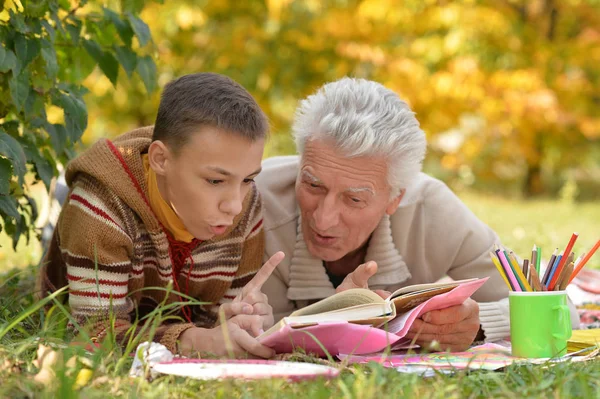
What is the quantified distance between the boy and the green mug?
823 mm

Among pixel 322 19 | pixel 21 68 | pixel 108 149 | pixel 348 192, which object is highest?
pixel 322 19

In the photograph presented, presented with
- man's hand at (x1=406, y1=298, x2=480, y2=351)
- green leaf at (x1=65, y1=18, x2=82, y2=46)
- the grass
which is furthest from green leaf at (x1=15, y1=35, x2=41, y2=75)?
man's hand at (x1=406, y1=298, x2=480, y2=351)

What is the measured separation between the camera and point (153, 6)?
1030cm

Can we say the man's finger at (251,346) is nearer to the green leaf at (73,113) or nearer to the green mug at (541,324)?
the green mug at (541,324)

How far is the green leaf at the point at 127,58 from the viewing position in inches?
127

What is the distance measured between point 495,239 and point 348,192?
2.94 ft

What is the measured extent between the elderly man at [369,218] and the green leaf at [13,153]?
3.45 ft

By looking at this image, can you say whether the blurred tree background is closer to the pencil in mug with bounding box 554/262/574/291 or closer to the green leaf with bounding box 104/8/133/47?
the green leaf with bounding box 104/8/133/47

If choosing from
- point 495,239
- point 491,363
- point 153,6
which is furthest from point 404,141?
point 153,6

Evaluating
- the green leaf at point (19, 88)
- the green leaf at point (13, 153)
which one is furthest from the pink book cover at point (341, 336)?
the green leaf at point (19, 88)

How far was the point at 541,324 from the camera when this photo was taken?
102 inches

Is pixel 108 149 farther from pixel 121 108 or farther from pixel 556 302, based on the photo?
pixel 121 108

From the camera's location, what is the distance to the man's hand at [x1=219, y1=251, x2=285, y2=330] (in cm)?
264

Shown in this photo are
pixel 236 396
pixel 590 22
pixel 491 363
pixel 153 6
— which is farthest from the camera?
pixel 590 22
